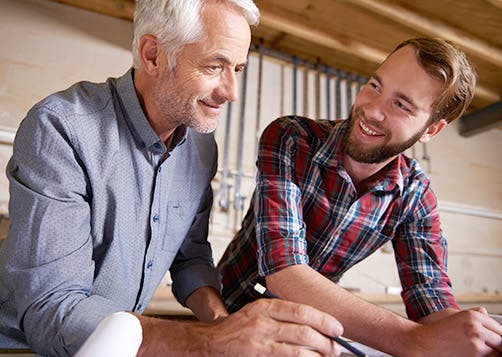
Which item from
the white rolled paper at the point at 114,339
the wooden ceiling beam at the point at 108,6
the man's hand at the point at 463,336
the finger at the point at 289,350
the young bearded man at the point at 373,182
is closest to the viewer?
the white rolled paper at the point at 114,339

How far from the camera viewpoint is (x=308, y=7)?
2375 mm

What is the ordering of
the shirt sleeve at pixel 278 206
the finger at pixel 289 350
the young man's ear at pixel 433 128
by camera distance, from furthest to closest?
the young man's ear at pixel 433 128
the shirt sleeve at pixel 278 206
the finger at pixel 289 350

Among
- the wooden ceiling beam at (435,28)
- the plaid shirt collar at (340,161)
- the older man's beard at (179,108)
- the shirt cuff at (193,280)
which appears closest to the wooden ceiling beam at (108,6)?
the wooden ceiling beam at (435,28)

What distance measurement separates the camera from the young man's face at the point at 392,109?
121cm

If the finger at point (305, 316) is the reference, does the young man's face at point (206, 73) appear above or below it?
above

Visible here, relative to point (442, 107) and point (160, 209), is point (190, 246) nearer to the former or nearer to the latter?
point (160, 209)

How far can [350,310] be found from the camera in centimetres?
98

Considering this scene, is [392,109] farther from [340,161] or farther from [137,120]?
[137,120]

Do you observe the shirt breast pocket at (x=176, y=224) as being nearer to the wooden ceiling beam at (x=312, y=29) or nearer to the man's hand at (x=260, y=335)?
the man's hand at (x=260, y=335)

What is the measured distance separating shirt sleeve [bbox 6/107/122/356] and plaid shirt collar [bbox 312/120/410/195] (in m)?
0.70

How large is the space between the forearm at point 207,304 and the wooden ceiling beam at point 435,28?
174cm

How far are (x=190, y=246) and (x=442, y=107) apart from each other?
93 cm

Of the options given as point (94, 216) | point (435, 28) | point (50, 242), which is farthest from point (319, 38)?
point (50, 242)

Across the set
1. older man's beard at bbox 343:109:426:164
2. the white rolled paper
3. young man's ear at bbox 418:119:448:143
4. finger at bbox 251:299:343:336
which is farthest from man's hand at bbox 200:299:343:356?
young man's ear at bbox 418:119:448:143
